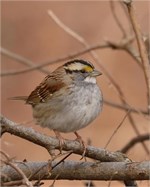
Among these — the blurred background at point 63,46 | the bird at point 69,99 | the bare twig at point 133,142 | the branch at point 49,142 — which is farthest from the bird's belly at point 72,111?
the blurred background at point 63,46

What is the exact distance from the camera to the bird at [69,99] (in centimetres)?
378

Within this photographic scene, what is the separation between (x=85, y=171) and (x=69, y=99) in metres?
0.97

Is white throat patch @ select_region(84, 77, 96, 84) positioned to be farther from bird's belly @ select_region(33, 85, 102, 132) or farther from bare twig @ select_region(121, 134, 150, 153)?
bare twig @ select_region(121, 134, 150, 153)

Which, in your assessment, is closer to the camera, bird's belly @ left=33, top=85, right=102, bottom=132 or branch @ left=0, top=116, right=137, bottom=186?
branch @ left=0, top=116, right=137, bottom=186

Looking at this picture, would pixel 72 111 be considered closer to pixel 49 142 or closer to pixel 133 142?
pixel 133 142

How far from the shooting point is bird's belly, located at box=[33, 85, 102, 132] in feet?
12.3

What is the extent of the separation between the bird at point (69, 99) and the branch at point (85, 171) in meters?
0.71

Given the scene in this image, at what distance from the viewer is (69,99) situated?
388cm

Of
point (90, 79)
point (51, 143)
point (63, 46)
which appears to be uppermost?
point (63, 46)

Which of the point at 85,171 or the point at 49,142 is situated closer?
the point at 49,142

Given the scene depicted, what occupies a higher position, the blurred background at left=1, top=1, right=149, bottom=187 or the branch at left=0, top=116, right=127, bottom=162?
the blurred background at left=1, top=1, right=149, bottom=187

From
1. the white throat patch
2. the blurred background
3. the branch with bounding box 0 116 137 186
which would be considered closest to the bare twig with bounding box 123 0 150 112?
the branch with bounding box 0 116 137 186

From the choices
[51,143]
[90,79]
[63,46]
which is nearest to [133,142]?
[90,79]

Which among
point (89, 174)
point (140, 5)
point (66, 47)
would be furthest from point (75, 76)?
point (66, 47)
